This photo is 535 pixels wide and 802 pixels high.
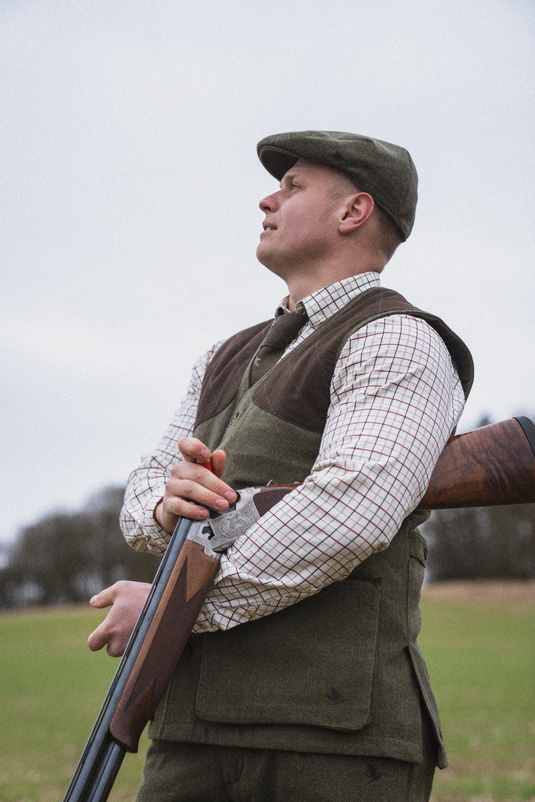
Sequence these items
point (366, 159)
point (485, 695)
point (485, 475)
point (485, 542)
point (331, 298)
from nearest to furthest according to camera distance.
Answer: point (485, 475), point (331, 298), point (366, 159), point (485, 695), point (485, 542)

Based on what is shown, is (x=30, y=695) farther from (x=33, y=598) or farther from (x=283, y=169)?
(x=33, y=598)

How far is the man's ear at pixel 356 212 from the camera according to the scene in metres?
2.55

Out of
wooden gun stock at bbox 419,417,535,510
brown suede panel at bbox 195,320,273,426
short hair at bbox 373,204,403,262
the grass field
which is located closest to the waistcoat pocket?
wooden gun stock at bbox 419,417,535,510

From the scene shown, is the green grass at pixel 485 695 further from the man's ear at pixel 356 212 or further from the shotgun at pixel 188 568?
the man's ear at pixel 356 212

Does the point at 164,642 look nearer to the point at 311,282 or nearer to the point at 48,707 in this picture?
the point at 311,282

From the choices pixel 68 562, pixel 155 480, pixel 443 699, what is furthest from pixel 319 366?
pixel 68 562

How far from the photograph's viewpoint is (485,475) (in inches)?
81.0

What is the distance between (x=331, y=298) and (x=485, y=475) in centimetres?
83

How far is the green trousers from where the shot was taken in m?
1.85

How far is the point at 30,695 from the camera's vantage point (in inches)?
735

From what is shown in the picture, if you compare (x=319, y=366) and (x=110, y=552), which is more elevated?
(x=319, y=366)

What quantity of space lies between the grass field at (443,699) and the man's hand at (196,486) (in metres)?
6.90

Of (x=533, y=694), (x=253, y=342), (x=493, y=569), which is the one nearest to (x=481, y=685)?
(x=533, y=694)

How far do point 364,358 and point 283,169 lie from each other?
46.5 inches
